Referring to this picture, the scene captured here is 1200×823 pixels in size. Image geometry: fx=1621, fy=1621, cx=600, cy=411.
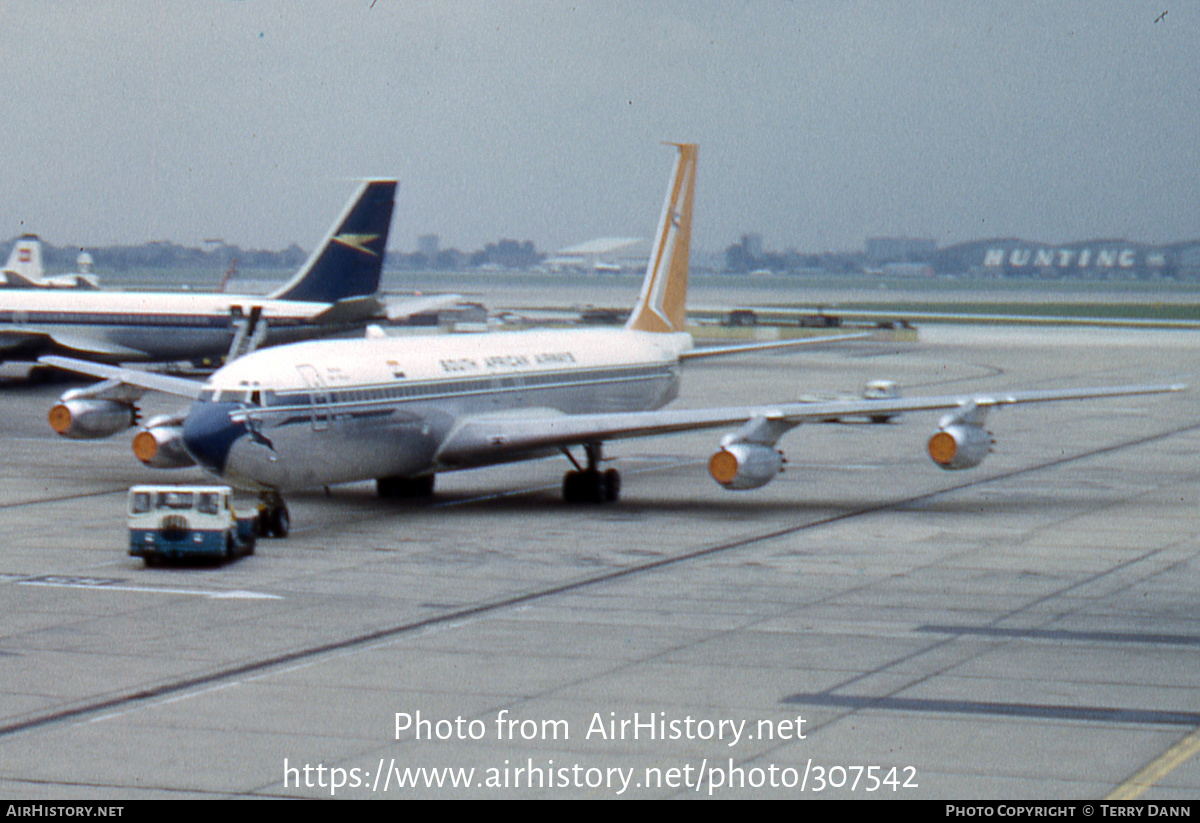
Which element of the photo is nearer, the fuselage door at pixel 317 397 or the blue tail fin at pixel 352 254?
the fuselage door at pixel 317 397

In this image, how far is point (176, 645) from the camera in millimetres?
22500

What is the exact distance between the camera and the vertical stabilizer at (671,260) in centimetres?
4597

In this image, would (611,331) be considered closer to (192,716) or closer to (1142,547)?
(1142,547)

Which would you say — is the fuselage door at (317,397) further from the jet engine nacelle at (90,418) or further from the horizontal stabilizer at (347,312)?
the horizontal stabilizer at (347,312)

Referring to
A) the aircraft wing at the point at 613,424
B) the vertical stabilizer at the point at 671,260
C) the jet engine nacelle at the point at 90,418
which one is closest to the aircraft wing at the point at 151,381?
the jet engine nacelle at the point at 90,418

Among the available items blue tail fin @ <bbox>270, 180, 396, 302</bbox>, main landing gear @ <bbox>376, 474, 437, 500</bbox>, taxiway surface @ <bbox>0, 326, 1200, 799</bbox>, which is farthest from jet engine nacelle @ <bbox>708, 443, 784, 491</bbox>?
blue tail fin @ <bbox>270, 180, 396, 302</bbox>

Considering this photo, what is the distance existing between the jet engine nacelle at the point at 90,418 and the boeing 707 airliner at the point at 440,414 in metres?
0.06

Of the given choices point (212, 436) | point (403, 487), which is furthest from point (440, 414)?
point (212, 436)

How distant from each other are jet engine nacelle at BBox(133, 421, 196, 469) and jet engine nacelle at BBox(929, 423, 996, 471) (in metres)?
17.0

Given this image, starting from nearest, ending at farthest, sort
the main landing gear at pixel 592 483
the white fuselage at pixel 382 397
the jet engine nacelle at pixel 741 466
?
the white fuselage at pixel 382 397 → the jet engine nacelle at pixel 741 466 → the main landing gear at pixel 592 483

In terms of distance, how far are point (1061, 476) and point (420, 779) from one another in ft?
103

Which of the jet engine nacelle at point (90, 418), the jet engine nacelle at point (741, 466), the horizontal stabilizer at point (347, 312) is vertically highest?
the horizontal stabilizer at point (347, 312)

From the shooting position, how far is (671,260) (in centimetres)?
4669

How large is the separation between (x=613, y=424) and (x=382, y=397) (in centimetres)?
→ 524
